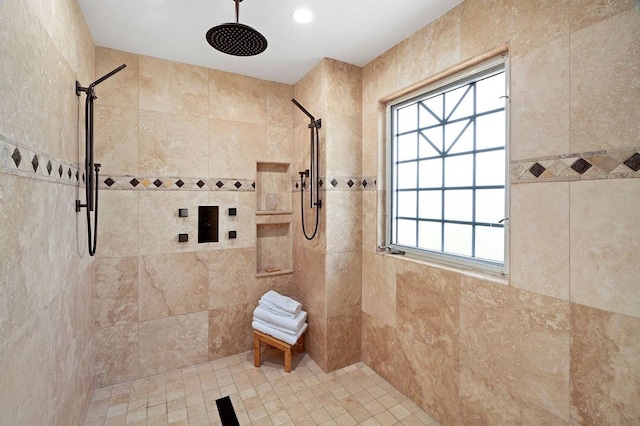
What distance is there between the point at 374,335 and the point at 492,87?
1.82 metres

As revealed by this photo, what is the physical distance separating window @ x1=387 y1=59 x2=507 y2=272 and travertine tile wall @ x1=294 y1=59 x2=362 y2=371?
1.01ft

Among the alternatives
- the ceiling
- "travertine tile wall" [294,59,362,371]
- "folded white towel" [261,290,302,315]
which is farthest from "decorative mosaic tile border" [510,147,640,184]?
"folded white towel" [261,290,302,315]

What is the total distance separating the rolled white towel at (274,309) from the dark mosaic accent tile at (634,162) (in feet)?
6.86

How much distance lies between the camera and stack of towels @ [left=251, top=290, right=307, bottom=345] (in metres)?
2.31

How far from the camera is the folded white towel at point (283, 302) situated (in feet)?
7.82

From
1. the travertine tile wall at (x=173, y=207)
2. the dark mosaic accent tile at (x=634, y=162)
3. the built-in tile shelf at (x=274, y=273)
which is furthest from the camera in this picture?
the built-in tile shelf at (x=274, y=273)

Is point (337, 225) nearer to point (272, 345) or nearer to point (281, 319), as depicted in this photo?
point (281, 319)

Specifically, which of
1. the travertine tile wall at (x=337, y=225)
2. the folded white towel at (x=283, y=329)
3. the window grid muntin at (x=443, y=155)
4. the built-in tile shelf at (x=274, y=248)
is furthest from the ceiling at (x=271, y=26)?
the folded white towel at (x=283, y=329)

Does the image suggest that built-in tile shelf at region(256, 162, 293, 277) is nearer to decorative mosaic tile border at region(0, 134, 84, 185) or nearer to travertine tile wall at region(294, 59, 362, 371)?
travertine tile wall at region(294, 59, 362, 371)

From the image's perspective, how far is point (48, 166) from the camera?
1.24 meters

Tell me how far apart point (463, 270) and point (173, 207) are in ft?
6.84

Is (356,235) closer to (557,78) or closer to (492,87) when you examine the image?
(492,87)

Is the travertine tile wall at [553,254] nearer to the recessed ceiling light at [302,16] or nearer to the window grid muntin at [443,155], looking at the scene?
the window grid muntin at [443,155]

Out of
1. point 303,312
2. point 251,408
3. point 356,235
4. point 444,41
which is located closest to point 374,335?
point 303,312
